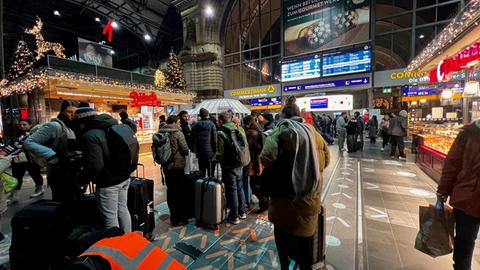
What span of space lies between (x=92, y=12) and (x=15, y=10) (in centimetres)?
421

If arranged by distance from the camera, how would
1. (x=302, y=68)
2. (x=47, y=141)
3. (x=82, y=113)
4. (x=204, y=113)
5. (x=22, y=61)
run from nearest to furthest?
(x=82, y=113) → (x=47, y=141) → (x=204, y=113) → (x=22, y=61) → (x=302, y=68)

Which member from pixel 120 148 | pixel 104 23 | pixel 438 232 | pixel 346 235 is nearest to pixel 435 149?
pixel 346 235

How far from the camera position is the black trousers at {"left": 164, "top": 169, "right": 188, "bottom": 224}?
10.1ft

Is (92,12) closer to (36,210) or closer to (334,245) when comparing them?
(36,210)

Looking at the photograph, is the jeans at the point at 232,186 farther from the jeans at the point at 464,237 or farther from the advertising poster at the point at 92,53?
the advertising poster at the point at 92,53

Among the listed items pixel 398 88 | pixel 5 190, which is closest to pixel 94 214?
pixel 5 190

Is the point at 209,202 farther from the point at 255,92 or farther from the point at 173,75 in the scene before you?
the point at 173,75

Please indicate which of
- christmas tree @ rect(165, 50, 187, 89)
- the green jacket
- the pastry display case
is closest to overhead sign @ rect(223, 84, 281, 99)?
christmas tree @ rect(165, 50, 187, 89)

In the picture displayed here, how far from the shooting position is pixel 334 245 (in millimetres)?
2576

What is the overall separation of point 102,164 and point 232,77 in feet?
52.6

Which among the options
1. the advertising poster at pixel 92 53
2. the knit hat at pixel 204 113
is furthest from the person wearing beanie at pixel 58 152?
the advertising poster at pixel 92 53

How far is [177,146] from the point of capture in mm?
3115

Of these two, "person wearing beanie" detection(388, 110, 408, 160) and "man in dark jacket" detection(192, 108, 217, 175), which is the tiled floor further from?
"person wearing beanie" detection(388, 110, 408, 160)

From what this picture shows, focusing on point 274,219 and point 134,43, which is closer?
point 274,219
